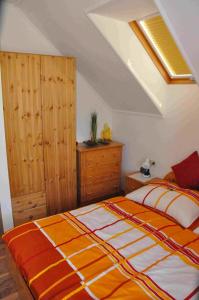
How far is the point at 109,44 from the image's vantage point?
96.7 inches

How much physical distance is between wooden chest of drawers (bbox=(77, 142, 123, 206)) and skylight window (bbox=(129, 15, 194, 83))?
4.01ft

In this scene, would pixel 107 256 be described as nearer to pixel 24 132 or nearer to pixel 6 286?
pixel 6 286

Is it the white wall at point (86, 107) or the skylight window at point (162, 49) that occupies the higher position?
the skylight window at point (162, 49)

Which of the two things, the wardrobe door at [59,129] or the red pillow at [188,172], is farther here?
the wardrobe door at [59,129]

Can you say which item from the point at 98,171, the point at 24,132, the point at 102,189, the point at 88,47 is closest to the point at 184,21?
the point at 88,47

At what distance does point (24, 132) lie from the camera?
2664 mm

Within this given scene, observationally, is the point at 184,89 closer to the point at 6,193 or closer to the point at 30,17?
the point at 30,17

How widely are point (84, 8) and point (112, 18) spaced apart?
32cm

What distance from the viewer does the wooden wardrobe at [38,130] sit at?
2549 mm

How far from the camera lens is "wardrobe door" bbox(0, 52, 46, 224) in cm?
251

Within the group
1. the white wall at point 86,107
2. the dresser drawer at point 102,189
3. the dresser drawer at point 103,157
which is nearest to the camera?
the dresser drawer at point 103,157

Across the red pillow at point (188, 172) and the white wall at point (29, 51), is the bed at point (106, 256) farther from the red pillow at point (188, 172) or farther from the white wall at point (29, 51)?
the white wall at point (29, 51)

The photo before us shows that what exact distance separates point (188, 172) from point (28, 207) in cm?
185

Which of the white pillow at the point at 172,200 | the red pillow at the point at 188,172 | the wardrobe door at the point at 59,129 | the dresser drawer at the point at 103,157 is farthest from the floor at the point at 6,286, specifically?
the red pillow at the point at 188,172
